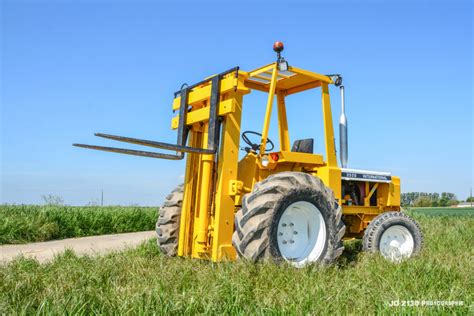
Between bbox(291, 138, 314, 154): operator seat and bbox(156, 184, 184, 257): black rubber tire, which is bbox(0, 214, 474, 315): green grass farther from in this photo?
bbox(291, 138, 314, 154): operator seat

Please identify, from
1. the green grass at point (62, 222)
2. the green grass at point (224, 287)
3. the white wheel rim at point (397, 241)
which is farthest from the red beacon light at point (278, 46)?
the green grass at point (62, 222)

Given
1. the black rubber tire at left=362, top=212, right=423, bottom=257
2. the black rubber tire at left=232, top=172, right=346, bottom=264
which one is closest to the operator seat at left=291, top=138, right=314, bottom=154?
the black rubber tire at left=232, top=172, right=346, bottom=264

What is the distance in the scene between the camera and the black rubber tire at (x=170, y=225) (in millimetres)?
6754

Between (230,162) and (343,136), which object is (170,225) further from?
(343,136)

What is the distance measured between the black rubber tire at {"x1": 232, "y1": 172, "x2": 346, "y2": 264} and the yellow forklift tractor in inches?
0.4

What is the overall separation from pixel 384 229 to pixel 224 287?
13.0 ft

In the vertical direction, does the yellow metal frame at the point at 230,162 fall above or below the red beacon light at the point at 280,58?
below

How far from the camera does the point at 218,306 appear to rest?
3492 mm

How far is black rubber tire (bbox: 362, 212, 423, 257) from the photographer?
702cm

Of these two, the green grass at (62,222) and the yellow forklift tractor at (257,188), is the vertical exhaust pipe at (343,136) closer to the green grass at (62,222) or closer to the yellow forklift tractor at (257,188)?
the yellow forklift tractor at (257,188)

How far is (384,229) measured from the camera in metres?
7.12

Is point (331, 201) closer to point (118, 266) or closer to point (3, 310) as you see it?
point (118, 266)

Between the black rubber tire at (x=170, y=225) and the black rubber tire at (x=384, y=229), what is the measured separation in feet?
9.58

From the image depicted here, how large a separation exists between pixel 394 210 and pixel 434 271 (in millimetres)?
3449
